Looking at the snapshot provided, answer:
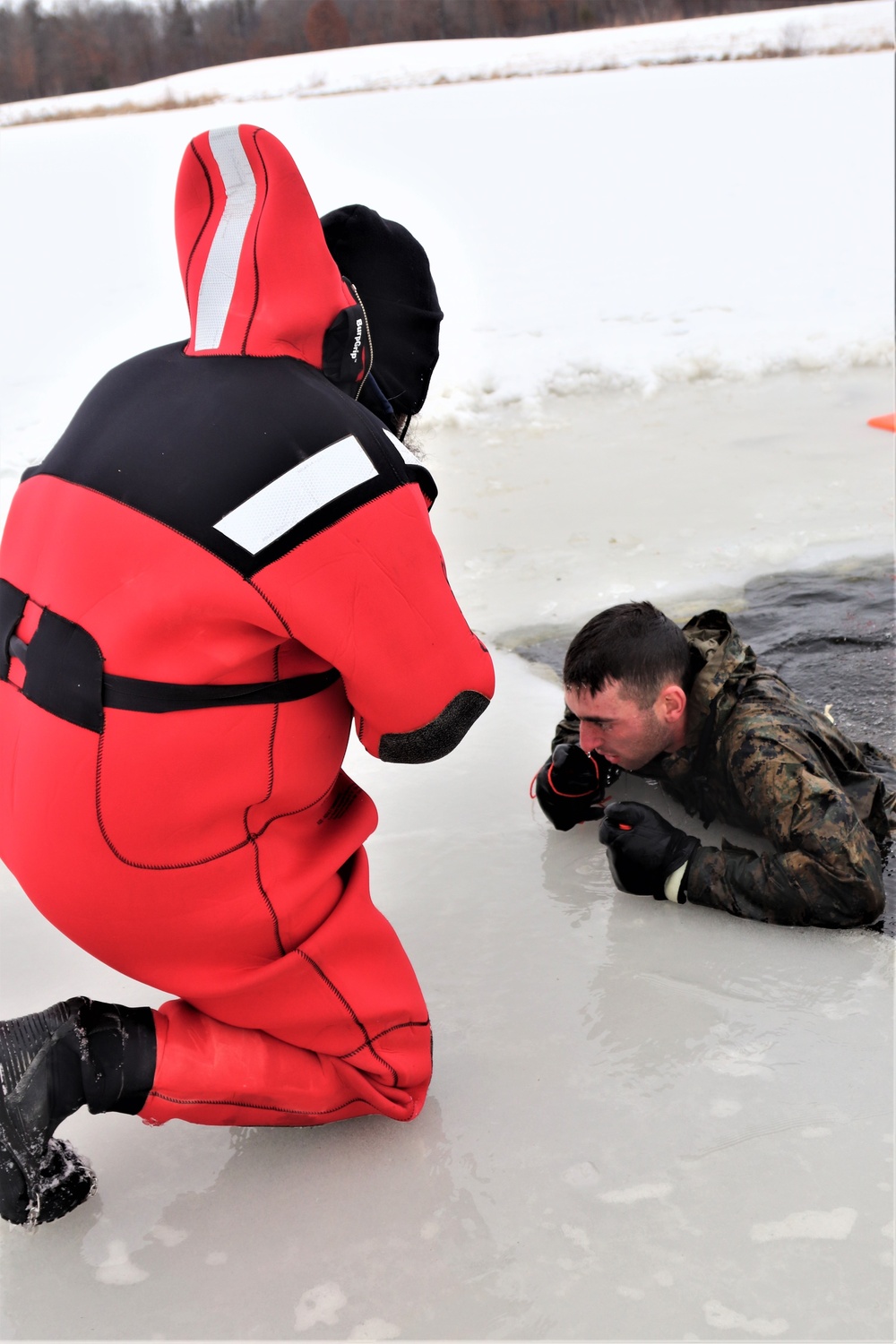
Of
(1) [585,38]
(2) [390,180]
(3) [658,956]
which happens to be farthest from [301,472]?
(1) [585,38]

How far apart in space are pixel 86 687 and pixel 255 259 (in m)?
0.54

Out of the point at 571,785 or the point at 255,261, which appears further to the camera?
the point at 571,785

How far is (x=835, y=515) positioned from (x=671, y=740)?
2.17 meters

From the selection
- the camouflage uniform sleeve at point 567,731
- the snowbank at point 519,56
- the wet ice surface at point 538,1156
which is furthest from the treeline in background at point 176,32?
the wet ice surface at point 538,1156

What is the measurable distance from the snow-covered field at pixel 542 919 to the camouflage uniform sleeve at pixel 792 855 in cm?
5

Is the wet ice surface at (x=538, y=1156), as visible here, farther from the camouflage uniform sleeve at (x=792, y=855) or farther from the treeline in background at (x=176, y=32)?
the treeline in background at (x=176, y=32)

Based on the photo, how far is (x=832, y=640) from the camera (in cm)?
321

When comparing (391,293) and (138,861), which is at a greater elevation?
(391,293)

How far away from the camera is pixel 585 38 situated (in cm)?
1300

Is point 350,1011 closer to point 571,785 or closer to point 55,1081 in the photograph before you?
point 55,1081

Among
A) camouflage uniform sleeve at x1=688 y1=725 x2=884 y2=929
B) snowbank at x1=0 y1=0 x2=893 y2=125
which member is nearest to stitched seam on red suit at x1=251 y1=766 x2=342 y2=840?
camouflage uniform sleeve at x1=688 y1=725 x2=884 y2=929

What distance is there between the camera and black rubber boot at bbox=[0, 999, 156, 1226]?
4.65 ft

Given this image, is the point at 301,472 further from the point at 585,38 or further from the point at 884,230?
the point at 585,38

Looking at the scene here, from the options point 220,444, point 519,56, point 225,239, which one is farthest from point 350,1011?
point 519,56
